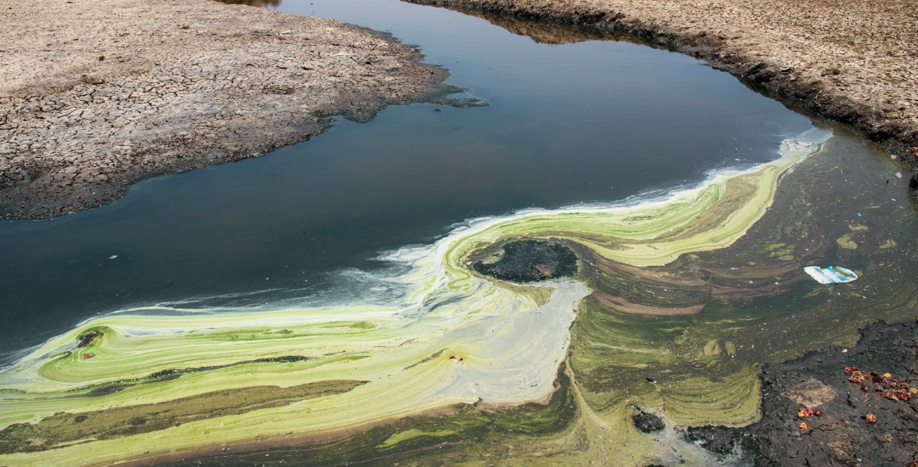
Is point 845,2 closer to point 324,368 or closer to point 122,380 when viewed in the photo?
point 324,368

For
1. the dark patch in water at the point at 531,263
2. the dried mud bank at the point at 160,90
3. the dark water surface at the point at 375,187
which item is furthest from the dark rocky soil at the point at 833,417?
the dried mud bank at the point at 160,90

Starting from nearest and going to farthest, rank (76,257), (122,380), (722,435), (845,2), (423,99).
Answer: (722,435)
(122,380)
(76,257)
(423,99)
(845,2)

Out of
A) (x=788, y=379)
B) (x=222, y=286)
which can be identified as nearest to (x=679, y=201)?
(x=788, y=379)

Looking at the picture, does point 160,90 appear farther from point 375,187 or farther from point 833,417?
point 833,417

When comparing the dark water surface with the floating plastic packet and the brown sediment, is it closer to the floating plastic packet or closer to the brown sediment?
the brown sediment

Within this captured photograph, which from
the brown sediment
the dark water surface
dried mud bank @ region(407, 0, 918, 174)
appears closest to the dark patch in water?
the dark water surface
